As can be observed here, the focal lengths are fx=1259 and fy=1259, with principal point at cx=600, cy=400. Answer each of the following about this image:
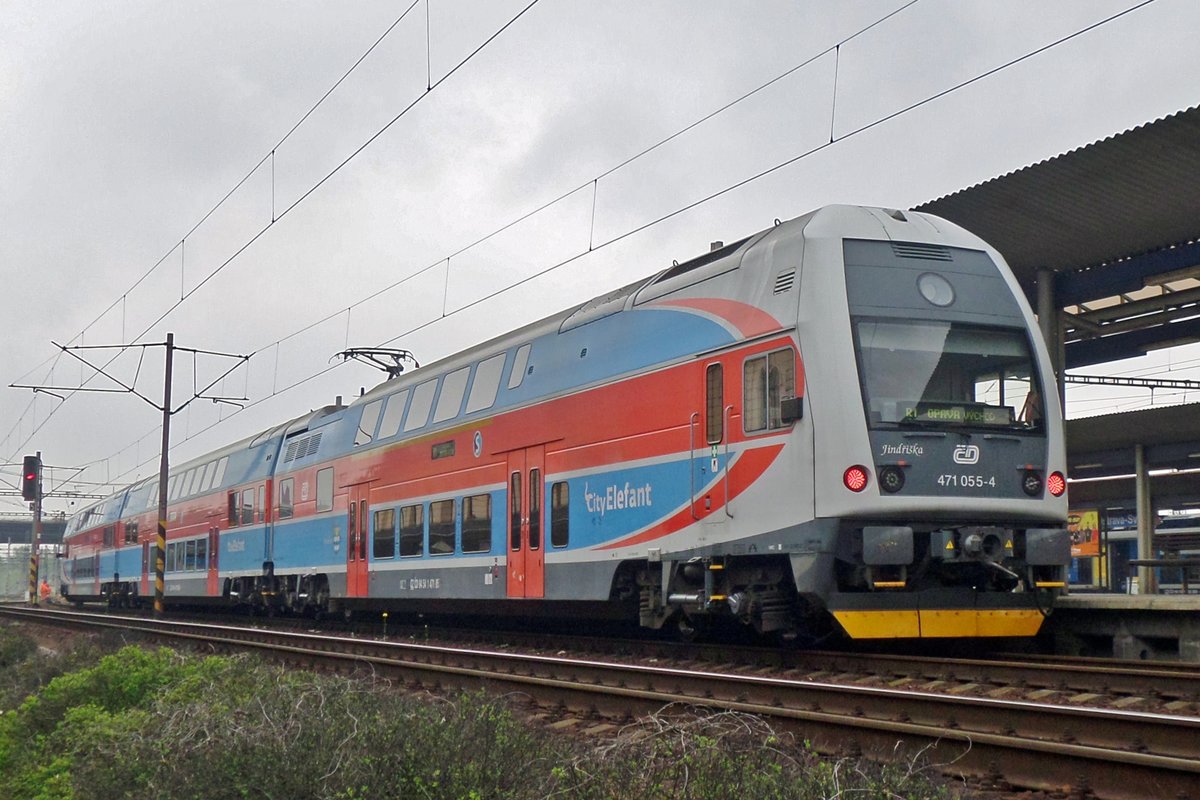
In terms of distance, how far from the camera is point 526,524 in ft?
49.1

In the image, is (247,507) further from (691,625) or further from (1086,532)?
(1086,532)

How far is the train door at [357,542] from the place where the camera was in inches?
780

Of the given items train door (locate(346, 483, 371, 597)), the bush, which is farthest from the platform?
train door (locate(346, 483, 371, 597))

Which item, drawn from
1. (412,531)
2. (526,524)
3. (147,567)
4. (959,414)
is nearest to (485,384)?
(526,524)

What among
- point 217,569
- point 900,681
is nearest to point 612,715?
point 900,681

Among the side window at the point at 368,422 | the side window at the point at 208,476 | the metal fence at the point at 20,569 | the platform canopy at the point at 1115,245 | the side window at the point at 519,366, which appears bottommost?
the metal fence at the point at 20,569

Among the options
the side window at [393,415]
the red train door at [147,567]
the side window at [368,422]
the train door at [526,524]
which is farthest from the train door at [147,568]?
the train door at [526,524]

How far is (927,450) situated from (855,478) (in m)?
0.76

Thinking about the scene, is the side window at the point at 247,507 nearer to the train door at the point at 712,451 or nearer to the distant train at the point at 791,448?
the distant train at the point at 791,448

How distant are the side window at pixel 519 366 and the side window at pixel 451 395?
1386 millimetres

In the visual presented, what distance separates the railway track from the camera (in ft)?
19.2

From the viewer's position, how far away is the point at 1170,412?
19.0 meters

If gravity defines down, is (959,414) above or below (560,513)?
above

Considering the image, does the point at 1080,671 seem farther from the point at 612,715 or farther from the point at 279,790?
the point at 279,790
